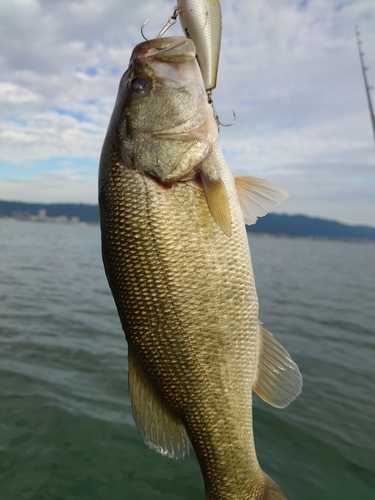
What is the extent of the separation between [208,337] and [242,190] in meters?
0.92

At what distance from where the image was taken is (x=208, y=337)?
2.12 meters

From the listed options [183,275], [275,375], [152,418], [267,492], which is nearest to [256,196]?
[183,275]

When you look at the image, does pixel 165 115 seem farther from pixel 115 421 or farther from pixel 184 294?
pixel 115 421

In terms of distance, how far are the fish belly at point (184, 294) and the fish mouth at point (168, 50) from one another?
65 cm

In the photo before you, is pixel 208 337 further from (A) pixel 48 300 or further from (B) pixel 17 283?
(B) pixel 17 283

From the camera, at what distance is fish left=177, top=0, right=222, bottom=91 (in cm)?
207

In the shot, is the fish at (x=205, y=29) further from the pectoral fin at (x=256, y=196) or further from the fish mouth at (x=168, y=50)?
the pectoral fin at (x=256, y=196)

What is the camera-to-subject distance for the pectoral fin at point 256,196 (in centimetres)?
237

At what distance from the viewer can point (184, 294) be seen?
6.77ft

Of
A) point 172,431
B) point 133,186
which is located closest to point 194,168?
point 133,186

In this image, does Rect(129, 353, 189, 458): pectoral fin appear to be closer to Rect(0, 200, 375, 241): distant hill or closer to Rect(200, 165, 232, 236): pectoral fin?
Rect(200, 165, 232, 236): pectoral fin

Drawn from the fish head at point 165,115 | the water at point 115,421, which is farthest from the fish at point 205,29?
the water at point 115,421

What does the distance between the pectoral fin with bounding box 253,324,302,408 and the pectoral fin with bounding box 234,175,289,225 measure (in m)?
0.70

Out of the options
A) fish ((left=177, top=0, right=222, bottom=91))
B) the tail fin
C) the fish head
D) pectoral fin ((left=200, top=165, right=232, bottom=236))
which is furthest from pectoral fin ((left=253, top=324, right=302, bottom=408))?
fish ((left=177, top=0, right=222, bottom=91))
